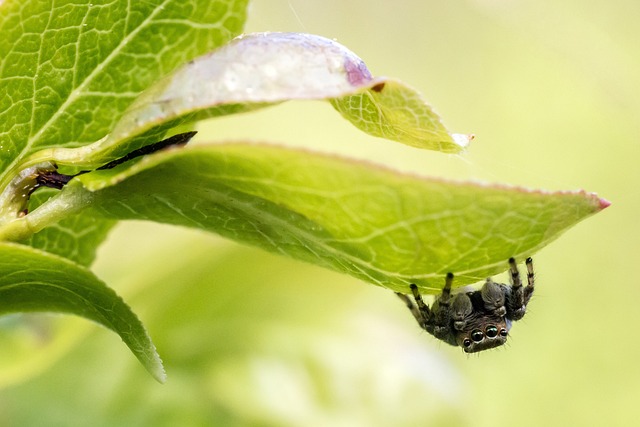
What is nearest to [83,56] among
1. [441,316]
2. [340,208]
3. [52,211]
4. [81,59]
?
[81,59]

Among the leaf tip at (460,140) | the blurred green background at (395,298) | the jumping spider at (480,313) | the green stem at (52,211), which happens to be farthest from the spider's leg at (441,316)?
the green stem at (52,211)

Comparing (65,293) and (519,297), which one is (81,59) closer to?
(65,293)

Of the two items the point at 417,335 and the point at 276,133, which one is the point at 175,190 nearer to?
the point at 417,335

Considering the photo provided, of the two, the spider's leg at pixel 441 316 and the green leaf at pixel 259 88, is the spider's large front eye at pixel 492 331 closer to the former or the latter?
the spider's leg at pixel 441 316

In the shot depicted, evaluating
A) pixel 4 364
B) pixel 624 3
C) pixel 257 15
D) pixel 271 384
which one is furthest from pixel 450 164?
pixel 4 364

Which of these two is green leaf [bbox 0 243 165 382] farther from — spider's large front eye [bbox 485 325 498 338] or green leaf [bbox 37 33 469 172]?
spider's large front eye [bbox 485 325 498 338]
